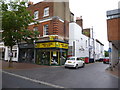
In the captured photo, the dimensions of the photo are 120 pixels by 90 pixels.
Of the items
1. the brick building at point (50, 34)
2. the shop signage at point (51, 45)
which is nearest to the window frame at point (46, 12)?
the brick building at point (50, 34)

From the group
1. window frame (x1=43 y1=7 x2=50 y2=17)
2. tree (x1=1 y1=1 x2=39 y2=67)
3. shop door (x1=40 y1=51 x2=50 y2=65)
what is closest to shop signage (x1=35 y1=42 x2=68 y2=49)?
shop door (x1=40 y1=51 x2=50 y2=65)

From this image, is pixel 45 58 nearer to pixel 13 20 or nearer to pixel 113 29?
pixel 13 20

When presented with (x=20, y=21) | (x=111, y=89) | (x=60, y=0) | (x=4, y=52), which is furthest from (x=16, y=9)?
(x=4, y=52)

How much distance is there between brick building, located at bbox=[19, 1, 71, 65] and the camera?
651 inches

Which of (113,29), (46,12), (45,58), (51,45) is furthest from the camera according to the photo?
(46,12)

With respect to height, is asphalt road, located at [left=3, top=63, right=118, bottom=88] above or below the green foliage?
below

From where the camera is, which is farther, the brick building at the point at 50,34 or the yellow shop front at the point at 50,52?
the brick building at the point at 50,34

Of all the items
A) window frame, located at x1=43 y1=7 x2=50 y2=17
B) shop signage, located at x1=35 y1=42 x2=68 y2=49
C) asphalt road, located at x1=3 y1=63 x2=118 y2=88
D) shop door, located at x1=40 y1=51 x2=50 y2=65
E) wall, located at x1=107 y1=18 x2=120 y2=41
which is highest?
window frame, located at x1=43 y1=7 x2=50 y2=17

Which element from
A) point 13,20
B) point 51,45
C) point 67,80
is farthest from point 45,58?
point 67,80

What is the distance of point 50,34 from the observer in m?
17.2

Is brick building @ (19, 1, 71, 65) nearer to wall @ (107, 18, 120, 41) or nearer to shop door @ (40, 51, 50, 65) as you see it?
shop door @ (40, 51, 50, 65)

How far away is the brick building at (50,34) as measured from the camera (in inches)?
651

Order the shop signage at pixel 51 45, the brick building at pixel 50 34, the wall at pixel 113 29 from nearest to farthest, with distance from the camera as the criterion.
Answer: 1. the wall at pixel 113 29
2. the shop signage at pixel 51 45
3. the brick building at pixel 50 34

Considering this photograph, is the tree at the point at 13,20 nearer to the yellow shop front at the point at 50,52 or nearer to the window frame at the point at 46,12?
the yellow shop front at the point at 50,52
